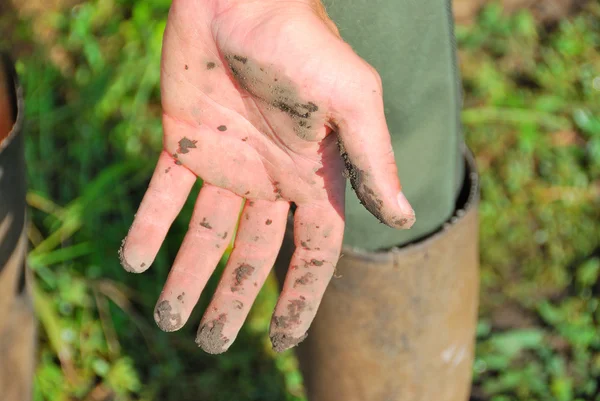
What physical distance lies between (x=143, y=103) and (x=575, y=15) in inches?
66.2

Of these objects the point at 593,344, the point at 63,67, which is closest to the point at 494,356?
the point at 593,344

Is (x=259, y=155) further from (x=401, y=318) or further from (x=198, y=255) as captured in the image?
(x=401, y=318)

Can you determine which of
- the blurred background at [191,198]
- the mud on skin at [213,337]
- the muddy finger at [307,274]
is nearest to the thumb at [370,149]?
the muddy finger at [307,274]

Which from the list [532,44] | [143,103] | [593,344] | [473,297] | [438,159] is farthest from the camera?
[532,44]

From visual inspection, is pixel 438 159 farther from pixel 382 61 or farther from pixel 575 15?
pixel 575 15

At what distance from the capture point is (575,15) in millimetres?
2662

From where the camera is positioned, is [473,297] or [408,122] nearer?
[408,122]

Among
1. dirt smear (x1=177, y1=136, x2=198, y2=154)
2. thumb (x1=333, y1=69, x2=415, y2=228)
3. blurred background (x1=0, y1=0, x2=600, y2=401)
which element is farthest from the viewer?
blurred background (x1=0, y1=0, x2=600, y2=401)

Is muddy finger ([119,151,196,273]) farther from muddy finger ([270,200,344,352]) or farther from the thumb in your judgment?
the thumb

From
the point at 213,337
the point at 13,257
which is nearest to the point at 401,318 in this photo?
the point at 213,337

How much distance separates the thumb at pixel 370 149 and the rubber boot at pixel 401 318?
259 millimetres

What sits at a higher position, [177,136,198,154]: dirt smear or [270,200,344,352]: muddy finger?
[177,136,198,154]: dirt smear

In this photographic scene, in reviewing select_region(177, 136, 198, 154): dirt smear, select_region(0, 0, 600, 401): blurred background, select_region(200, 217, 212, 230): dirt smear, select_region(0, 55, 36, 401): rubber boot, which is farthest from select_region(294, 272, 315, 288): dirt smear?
select_region(0, 0, 600, 401): blurred background

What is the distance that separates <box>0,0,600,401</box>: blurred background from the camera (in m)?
2.00
